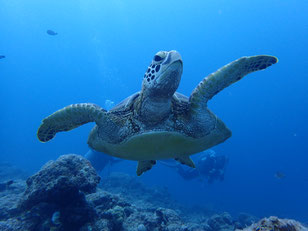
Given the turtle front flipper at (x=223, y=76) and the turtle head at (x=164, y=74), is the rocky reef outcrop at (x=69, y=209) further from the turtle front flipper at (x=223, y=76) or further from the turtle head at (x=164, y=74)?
the turtle front flipper at (x=223, y=76)

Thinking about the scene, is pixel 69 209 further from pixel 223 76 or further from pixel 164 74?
pixel 223 76

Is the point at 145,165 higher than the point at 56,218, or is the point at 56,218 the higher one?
the point at 145,165

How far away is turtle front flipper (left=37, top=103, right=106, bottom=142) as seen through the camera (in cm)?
301

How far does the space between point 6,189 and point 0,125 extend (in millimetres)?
125282

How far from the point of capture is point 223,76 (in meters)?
2.91

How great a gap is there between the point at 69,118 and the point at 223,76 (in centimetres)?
267

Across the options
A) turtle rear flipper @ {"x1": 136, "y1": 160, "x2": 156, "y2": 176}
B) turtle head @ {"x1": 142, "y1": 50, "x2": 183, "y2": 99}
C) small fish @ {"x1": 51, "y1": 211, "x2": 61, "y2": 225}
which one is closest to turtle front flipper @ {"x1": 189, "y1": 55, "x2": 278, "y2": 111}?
turtle head @ {"x1": 142, "y1": 50, "x2": 183, "y2": 99}

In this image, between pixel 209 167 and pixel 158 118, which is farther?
pixel 209 167

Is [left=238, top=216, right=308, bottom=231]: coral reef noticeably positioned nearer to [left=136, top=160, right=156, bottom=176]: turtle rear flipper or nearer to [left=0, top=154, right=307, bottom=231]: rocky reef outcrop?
[left=0, top=154, right=307, bottom=231]: rocky reef outcrop

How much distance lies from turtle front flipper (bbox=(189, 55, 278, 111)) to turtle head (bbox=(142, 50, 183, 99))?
2.04 ft

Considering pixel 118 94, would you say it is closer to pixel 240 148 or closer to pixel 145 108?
pixel 240 148

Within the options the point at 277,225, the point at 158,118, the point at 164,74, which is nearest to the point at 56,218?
the point at 158,118

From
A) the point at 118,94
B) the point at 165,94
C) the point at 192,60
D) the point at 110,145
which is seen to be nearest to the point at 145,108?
the point at 165,94

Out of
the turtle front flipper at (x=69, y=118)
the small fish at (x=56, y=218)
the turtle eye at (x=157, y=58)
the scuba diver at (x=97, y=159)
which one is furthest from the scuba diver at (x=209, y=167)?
the turtle eye at (x=157, y=58)
